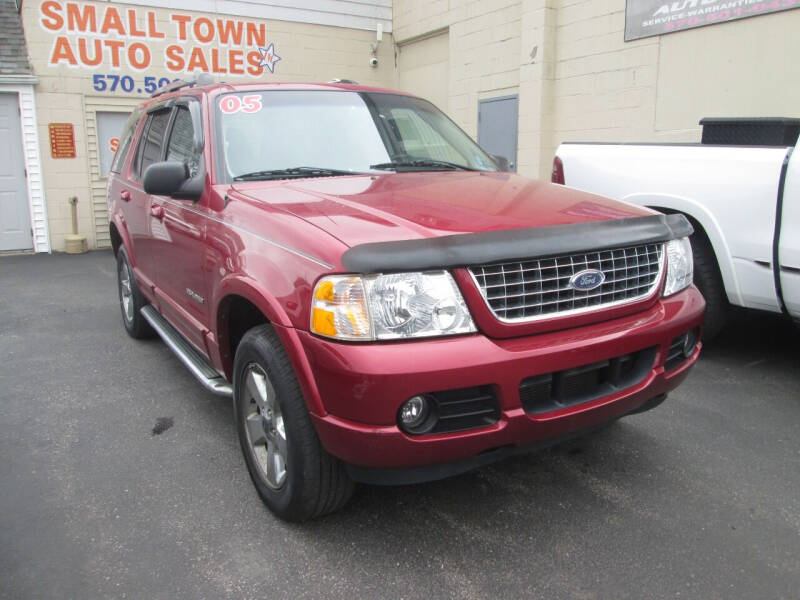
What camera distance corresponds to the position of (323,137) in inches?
140

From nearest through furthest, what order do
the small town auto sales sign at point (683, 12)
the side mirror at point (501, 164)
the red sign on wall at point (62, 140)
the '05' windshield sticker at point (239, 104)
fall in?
the '05' windshield sticker at point (239, 104), the side mirror at point (501, 164), the small town auto sales sign at point (683, 12), the red sign on wall at point (62, 140)

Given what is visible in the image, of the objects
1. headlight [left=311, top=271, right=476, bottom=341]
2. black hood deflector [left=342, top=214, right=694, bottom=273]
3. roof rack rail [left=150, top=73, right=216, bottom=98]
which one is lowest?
headlight [left=311, top=271, right=476, bottom=341]

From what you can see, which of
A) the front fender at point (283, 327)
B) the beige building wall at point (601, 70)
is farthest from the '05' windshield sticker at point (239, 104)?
the beige building wall at point (601, 70)

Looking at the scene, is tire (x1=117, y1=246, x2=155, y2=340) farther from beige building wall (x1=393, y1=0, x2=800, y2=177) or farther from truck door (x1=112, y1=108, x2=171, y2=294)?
beige building wall (x1=393, y1=0, x2=800, y2=177)

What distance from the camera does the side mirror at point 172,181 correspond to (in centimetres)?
318

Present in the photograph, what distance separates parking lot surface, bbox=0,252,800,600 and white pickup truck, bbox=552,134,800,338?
2.18 ft

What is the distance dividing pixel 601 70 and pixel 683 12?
131 centimetres

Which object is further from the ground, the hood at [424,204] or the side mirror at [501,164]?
the side mirror at [501,164]

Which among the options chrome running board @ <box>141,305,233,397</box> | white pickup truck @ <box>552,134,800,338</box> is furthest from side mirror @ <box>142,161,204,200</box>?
white pickup truck @ <box>552,134,800,338</box>

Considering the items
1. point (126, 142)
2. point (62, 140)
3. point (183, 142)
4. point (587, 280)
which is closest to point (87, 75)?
point (62, 140)

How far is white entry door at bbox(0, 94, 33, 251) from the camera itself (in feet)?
34.3

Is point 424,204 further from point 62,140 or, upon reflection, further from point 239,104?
point 62,140

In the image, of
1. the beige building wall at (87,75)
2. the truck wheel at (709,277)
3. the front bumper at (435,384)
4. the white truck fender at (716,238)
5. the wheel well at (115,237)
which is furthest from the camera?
the beige building wall at (87,75)

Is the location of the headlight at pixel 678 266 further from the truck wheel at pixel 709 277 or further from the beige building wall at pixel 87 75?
the beige building wall at pixel 87 75
